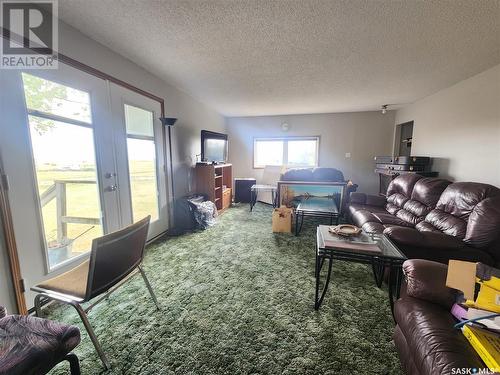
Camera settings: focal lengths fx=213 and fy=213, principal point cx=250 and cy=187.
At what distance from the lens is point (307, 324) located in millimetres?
1579

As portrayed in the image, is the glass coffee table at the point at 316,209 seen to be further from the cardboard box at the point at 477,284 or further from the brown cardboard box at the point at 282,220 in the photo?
the cardboard box at the point at 477,284

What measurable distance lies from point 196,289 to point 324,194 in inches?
108

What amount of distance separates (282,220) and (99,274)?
2.63 m

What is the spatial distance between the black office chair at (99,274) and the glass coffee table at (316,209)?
7.65 ft

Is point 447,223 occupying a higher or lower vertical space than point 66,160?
lower

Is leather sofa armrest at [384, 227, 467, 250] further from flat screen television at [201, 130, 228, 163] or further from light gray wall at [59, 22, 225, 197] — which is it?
flat screen television at [201, 130, 228, 163]

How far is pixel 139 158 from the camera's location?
2.79 metres

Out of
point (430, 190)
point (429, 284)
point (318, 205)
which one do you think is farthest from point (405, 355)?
point (318, 205)

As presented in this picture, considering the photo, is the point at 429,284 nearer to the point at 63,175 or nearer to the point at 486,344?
the point at 486,344

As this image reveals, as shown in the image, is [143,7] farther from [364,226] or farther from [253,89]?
[364,226]

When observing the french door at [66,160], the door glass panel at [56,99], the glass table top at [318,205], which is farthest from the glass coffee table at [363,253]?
the door glass panel at [56,99]

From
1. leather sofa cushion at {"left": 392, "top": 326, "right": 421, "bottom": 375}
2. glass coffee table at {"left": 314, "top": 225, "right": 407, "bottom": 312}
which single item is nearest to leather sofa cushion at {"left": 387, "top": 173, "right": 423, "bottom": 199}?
glass coffee table at {"left": 314, "top": 225, "right": 407, "bottom": 312}

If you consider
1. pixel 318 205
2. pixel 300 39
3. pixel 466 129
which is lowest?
pixel 318 205

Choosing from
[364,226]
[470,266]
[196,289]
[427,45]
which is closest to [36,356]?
[196,289]
